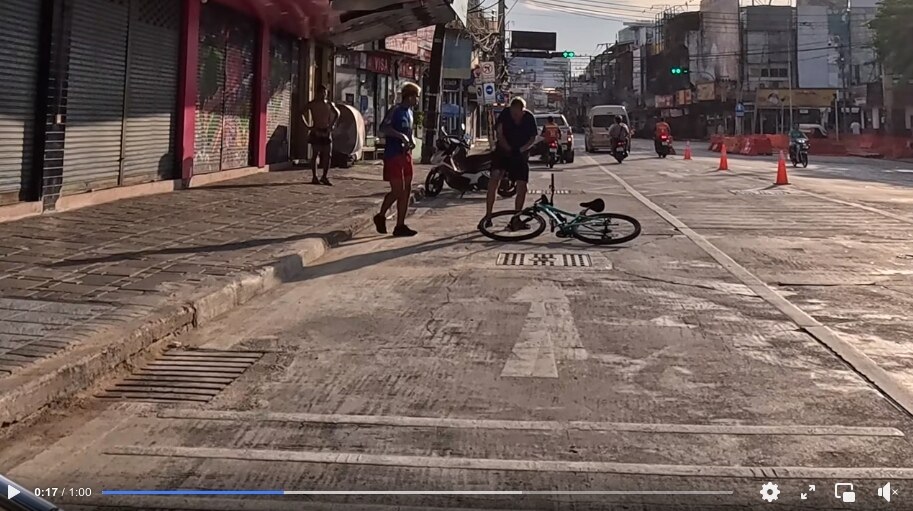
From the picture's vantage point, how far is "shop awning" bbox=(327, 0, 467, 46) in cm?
1656

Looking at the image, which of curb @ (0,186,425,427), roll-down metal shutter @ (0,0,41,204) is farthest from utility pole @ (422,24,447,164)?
curb @ (0,186,425,427)

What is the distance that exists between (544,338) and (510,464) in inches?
86.0

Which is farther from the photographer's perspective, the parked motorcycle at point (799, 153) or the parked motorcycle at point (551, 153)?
the parked motorcycle at point (799, 153)

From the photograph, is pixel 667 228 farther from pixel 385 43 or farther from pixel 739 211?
pixel 385 43

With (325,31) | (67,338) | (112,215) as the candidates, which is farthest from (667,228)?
(325,31)

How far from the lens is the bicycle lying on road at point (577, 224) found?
9.71 meters

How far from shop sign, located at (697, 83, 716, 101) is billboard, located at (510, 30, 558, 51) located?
14889 mm

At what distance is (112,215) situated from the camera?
9930mm

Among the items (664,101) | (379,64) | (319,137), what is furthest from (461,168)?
(664,101)

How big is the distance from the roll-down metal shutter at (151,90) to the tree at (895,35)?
4291 centimetres

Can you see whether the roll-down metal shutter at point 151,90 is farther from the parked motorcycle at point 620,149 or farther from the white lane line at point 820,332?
the parked motorcycle at point 620,149

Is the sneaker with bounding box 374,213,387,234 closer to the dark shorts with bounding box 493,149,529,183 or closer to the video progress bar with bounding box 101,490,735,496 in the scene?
the dark shorts with bounding box 493,149,529,183

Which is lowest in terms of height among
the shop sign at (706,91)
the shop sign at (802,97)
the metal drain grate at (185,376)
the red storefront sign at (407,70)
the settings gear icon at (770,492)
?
the settings gear icon at (770,492)

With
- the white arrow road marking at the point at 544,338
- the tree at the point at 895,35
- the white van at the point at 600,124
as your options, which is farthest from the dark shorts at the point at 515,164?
the tree at the point at 895,35
